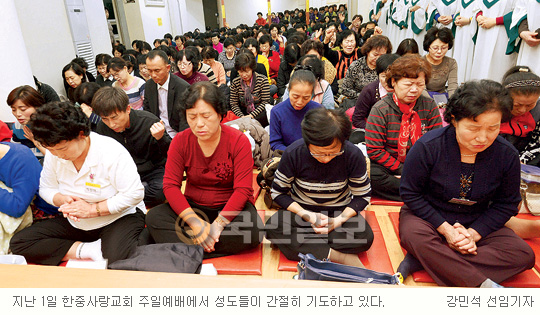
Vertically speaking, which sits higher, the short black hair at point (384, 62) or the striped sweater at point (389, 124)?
the short black hair at point (384, 62)

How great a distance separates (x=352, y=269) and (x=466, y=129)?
2.87 ft

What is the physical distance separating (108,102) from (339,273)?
6.13 ft

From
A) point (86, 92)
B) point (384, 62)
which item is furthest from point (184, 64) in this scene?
point (384, 62)

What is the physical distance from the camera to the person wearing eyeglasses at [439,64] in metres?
3.52

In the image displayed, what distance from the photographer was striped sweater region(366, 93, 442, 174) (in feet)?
8.07

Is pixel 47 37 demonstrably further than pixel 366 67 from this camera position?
Yes

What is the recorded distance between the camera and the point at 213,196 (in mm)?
2131

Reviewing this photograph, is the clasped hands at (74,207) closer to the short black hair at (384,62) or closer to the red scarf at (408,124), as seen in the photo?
the red scarf at (408,124)

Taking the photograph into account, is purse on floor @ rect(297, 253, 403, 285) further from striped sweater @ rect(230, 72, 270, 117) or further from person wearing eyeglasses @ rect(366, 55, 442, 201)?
striped sweater @ rect(230, 72, 270, 117)

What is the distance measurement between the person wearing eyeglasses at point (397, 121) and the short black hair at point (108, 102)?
5.99ft

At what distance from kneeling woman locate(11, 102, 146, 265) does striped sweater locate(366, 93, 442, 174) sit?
167 cm

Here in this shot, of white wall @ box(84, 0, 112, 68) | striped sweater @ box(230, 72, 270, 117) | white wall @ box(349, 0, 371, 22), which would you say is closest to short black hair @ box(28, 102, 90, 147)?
striped sweater @ box(230, 72, 270, 117)

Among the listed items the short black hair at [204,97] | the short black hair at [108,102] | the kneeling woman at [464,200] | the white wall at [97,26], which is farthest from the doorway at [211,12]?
the kneeling woman at [464,200]

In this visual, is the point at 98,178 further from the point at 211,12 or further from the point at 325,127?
the point at 211,12
